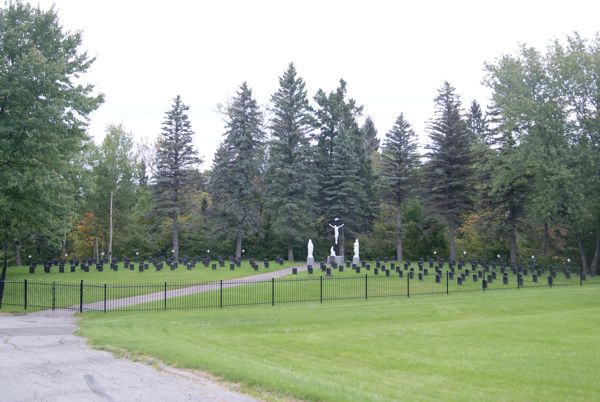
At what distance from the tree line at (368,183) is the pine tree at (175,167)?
0.46ft

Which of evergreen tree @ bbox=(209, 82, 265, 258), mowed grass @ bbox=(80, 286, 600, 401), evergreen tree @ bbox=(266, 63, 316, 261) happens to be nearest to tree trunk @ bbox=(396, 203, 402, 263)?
evergreen tree @ bbox=(266, 63, 316, 261)

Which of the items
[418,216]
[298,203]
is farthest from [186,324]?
[418,216]

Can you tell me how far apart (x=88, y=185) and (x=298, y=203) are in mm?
24675

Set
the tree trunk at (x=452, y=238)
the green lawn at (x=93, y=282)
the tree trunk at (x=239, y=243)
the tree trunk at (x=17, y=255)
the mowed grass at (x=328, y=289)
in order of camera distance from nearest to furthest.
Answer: the mowed grass at (x=328, y=289) < the green lawn at (x=93, y=282) < the tree trunk at (x=17, y=255) < the tree trunk at (x=452, y=238) < the tree trunk at (x=239, y=243)

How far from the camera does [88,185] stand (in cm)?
2734

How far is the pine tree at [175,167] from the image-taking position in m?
51.1

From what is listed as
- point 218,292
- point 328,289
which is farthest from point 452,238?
point 218,292

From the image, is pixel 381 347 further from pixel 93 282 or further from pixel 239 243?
pixel 239 243

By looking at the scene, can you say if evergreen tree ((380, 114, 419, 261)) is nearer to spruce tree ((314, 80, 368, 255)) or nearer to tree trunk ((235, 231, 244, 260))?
spruce tree ((314, 80, 368, 255))

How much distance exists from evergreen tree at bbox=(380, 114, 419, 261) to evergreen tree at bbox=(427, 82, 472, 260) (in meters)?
2.58

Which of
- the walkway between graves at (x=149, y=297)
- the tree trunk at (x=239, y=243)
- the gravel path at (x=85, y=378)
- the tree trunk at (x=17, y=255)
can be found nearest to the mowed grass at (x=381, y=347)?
the gravel path at (x=85, y=378)

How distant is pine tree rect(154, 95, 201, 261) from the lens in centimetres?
5112

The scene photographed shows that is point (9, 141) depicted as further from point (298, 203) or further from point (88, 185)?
point (298, 203)

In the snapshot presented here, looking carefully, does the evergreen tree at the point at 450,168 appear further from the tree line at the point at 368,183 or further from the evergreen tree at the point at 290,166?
the evergreen tree at the point at 290,166
